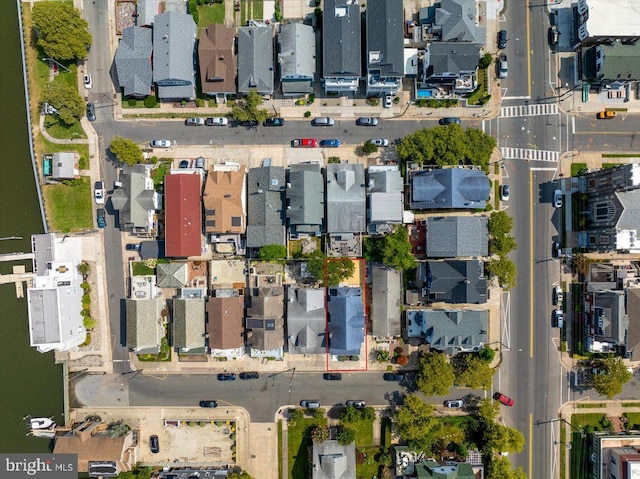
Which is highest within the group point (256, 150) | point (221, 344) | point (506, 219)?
point (256, 150)

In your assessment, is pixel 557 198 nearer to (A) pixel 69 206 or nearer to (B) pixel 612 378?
(B) pixel 612 378

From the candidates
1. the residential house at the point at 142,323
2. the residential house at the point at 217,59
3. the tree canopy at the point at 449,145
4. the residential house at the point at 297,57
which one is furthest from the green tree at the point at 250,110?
the residential house at the point at 142,323

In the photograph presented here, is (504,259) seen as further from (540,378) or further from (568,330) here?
(540,378)

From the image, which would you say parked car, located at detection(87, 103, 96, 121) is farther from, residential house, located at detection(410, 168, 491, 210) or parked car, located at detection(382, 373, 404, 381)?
parked car, located at detection(382, 373, 404, 381)

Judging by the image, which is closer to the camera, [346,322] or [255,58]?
[346,322]

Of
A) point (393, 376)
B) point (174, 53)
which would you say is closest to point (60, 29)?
point (174, 53)

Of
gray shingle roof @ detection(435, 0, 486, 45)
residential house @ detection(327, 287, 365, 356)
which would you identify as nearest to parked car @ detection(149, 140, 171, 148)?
residential house @ detection(327, 287, 365, 356)

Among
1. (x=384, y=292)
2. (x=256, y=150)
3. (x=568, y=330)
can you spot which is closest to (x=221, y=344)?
(x=384, y=292)
